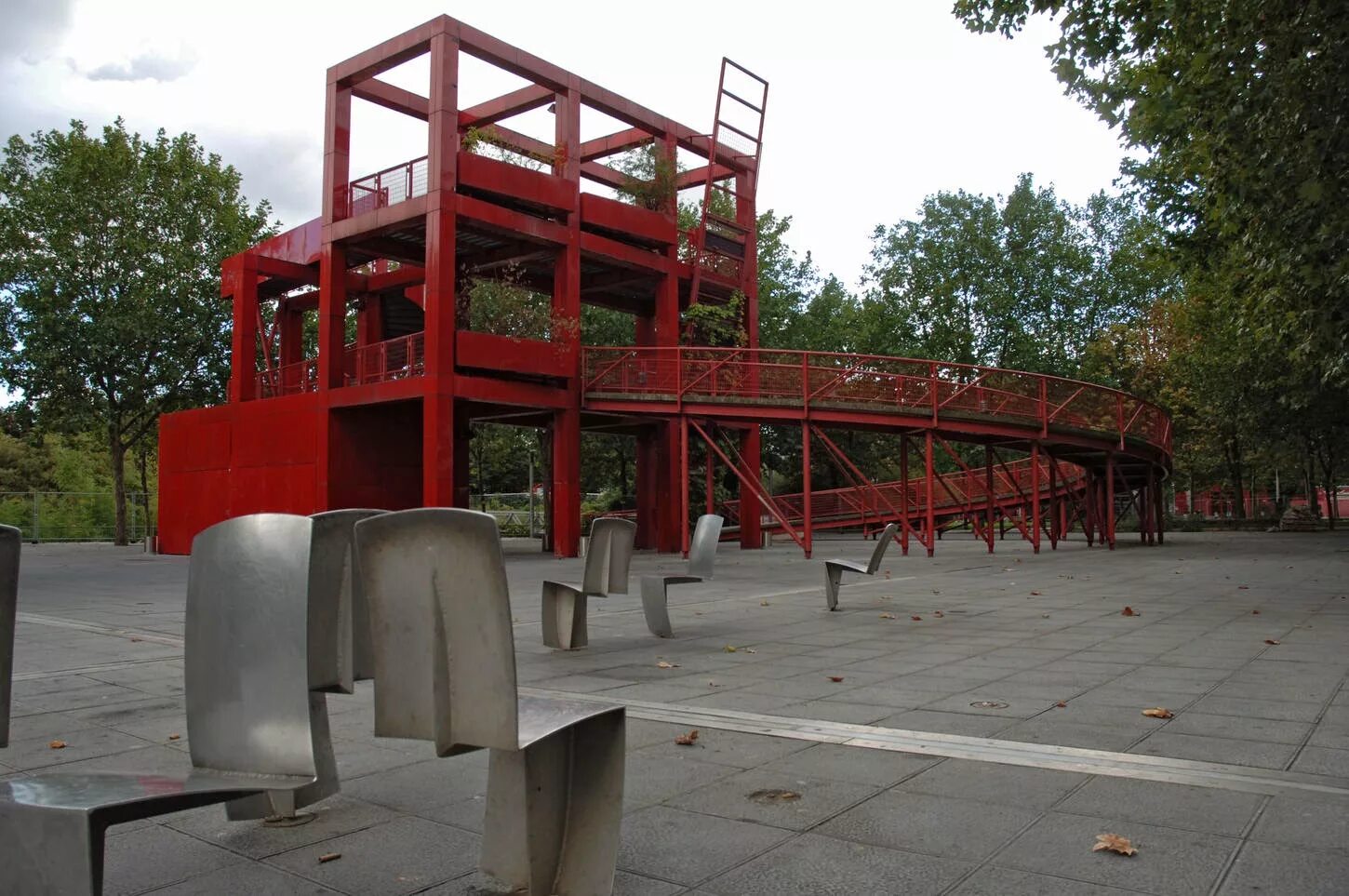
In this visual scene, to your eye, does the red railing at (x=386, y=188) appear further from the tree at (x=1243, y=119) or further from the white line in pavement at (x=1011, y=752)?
the white line in pavement at (x=1011, y=752)

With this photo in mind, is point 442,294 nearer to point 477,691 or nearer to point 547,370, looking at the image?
point 547,370

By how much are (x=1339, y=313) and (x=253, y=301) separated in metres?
23.8

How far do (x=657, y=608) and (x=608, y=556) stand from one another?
0.69 meters

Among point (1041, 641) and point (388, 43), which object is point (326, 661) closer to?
point (1041, 641)

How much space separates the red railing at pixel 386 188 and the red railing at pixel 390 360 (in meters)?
3.20

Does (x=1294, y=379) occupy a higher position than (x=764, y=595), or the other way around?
(x=1294, y=379)

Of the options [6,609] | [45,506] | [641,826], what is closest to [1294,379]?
[641,826]

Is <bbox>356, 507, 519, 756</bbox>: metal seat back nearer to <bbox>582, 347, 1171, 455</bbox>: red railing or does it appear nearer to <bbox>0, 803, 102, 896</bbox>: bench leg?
<bbox>0, 803, 102, 896</bbox>: bench leg

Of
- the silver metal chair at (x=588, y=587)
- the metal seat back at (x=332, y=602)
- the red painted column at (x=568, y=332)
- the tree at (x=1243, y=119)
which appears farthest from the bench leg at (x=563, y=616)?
the red painted column at (x=568, y=332)

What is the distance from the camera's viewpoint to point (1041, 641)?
294 inches

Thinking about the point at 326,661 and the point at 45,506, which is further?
the point at 45,506

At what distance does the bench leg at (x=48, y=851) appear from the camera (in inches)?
77.4

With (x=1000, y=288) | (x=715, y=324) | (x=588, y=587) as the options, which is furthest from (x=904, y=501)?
(x=1000, y=288)

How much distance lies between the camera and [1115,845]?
2.88m
